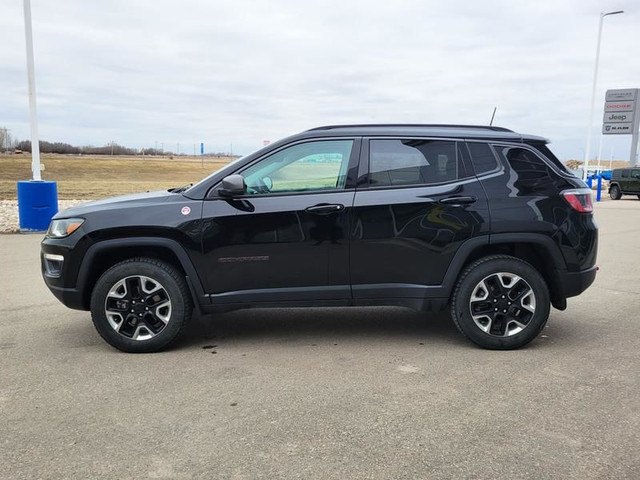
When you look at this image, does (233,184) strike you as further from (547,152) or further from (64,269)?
(547,152)

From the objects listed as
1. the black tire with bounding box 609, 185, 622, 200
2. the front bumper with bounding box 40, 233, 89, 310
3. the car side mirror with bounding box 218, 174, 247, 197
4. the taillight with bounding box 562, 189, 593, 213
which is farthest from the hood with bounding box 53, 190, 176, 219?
the black tire with bounding box 609, 185, 622, 200

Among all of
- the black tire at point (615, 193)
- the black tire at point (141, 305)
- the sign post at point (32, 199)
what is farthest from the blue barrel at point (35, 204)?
the black tire at point (615, 193)

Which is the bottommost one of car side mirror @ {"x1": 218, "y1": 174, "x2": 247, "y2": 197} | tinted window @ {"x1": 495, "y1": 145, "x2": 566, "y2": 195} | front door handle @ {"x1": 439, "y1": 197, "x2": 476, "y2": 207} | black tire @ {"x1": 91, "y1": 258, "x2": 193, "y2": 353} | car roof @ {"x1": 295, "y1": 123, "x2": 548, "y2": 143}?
black tire @ {"x1": 91, "y1": 258, "x2": 193, "y2": 353}

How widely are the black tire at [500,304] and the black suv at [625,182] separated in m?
26.0

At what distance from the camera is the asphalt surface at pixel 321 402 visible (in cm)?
295

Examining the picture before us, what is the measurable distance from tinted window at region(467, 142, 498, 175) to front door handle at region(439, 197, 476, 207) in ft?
0.86

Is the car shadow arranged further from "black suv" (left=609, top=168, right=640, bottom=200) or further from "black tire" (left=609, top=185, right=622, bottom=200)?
"black tire" (left=609, top=185, right=622, bottom=200)

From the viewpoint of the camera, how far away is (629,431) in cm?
327

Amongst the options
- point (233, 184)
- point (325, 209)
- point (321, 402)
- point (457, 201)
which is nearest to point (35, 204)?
point (233, 184)

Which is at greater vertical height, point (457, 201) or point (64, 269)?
point (457, 201)

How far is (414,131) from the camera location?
4.80 meters

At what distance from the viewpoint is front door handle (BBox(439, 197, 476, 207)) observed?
15.1ft

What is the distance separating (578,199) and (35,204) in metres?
10.5

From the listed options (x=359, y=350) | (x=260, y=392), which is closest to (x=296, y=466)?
(x=260, y=392)
